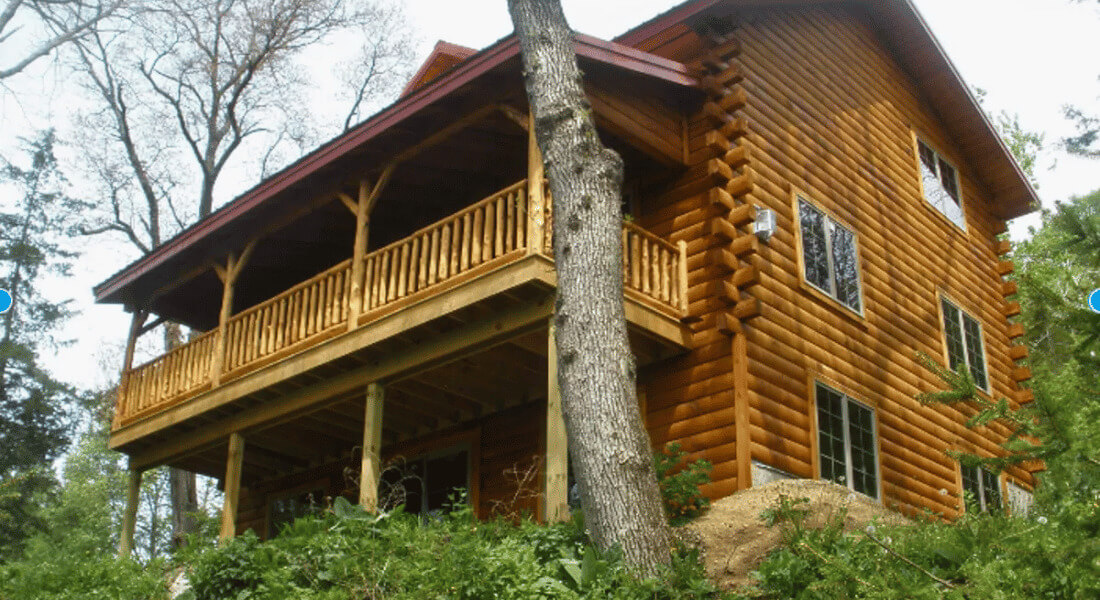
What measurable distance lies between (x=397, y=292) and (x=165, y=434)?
18.8 ft

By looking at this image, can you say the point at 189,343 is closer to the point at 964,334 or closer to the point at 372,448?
the point at 372,448

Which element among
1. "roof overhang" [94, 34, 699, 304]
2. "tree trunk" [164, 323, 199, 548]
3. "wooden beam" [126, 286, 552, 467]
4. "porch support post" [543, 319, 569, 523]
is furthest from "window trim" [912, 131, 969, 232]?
"tree trunk" [164, 323, 199, 548]

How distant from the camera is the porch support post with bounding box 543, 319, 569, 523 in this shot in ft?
38.2

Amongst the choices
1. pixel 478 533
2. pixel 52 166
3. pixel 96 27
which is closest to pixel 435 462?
pixel 478 533

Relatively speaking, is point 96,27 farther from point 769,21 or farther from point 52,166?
point 769,21

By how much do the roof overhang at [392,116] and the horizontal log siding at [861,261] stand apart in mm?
1989

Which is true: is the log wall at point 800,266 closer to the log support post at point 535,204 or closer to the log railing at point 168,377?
the log support post at point 535,204

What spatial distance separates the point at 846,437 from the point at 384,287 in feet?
20.0

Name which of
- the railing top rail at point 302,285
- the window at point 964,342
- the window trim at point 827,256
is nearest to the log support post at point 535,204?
the railing top rail at point 302,285

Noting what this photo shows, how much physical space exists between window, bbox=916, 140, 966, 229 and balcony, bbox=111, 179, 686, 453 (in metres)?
6.63

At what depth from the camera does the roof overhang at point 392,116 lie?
13320 millimetres

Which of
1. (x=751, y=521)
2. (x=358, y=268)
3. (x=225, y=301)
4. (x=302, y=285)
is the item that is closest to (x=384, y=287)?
(x=358, y=268)

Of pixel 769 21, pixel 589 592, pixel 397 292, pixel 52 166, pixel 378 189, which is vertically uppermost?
pixel 52 166

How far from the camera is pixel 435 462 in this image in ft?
55.3
